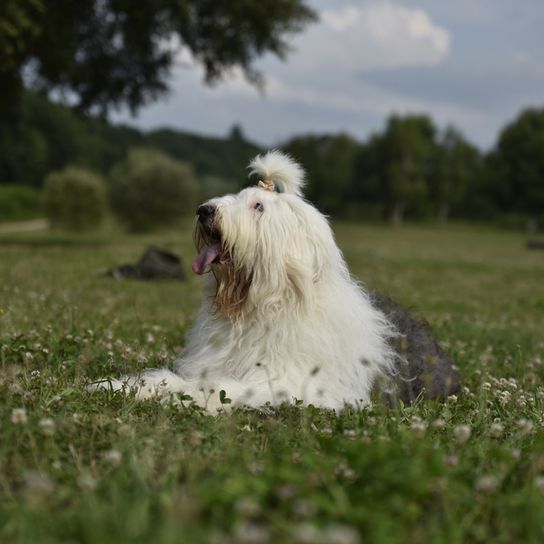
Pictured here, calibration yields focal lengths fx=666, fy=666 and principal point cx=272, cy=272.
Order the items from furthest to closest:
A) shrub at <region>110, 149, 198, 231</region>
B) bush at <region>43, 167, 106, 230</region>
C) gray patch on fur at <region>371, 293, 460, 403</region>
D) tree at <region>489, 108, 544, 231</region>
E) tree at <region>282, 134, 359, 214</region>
Answer: tree at <region>282, 134, 359, 214</region> < tree at <region>489, 108, 544, 231</region> < shrub at <region>110, 149, 198, 231</region> < bush at <region>43, 167, 106, 230</region> < gray patch on fur at <region>371, 293, 460, 403</region>

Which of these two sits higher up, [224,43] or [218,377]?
[224,43]

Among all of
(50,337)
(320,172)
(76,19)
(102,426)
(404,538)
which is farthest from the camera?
(320,172)

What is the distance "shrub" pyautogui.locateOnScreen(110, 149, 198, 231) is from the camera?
3306 cm

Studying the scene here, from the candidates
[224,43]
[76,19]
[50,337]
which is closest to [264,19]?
[224,43]

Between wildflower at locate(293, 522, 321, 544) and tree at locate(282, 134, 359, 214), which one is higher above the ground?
tree at locate(282, 134, 359, 214)

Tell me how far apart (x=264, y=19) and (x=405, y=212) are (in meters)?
55.8

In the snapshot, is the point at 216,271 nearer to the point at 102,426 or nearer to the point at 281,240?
the point at 281,240

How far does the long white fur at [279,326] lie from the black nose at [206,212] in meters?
0.05

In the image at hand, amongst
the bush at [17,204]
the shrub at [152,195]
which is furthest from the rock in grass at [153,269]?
the bush at [17,204]

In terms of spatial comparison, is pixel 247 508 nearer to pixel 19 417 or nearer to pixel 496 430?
pixel 19 417

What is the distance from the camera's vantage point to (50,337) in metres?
5.73

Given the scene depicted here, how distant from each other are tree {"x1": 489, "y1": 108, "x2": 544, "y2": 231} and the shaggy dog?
58.8 metres

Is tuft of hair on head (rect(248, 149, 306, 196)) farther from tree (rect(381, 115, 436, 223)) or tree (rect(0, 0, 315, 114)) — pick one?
tree (rect(381, 115, 436, 223))

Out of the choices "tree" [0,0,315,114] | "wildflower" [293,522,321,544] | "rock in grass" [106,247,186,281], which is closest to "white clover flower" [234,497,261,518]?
"wildflower" [293,522,321,544]
